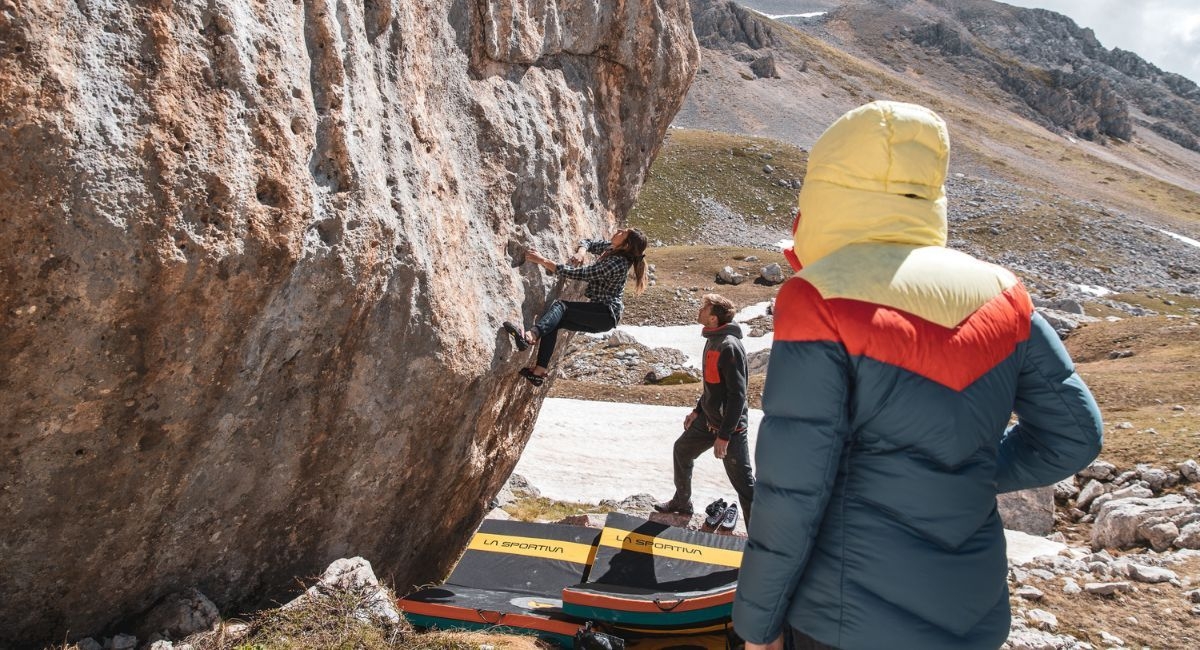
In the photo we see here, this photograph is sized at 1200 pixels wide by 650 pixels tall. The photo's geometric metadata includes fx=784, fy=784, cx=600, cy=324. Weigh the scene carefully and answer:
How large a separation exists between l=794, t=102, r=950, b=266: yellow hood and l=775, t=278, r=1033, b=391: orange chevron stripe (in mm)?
407

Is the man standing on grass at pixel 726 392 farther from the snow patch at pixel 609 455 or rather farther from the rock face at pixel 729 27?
the rock face at pixel 729 27

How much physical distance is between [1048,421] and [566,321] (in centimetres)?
588

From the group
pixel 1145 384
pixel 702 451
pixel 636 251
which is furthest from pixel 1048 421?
pixel 1145 384

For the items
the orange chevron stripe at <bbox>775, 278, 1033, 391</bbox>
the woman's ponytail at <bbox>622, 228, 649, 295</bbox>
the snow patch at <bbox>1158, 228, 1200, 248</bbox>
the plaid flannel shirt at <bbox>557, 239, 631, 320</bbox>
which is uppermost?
the orange chevron stripe at <bbox>775, 278, 1033, 391</bbox>

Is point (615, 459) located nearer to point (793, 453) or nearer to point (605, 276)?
point (605, 276)

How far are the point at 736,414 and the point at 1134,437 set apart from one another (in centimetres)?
1149

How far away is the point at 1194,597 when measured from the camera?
27.8 feet

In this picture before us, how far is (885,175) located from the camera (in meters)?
3.37

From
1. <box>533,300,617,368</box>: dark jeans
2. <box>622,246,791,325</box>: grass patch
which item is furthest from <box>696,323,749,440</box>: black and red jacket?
<box>622,246,791,325</box>: grass patch

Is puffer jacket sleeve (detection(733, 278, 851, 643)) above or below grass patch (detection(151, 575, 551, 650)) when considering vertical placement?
above

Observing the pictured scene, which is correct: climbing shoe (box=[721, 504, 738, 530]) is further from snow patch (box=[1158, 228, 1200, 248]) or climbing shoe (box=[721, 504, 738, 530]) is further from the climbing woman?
snow patch (box=[1158, 228, 1200, 248])

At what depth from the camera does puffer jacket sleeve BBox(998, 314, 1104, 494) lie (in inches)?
134

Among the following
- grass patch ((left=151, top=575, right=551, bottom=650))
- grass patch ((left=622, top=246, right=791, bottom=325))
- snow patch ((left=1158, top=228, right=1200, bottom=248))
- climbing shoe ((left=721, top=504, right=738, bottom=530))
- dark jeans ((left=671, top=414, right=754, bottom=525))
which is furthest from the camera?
snow patch ((left=1158, top=228, right=1200, bottom=248))

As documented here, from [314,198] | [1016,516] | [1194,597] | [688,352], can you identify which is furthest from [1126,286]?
[314,198]
